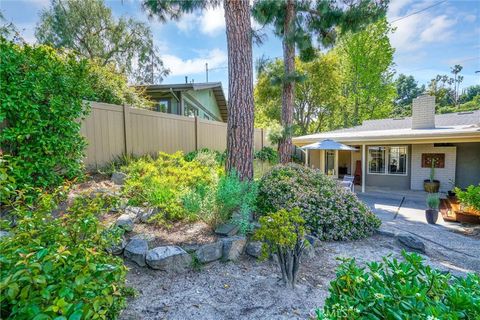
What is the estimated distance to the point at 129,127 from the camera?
6.35 meters

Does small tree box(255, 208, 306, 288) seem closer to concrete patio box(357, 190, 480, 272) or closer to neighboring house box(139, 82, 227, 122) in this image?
concrete patio box(357, 190, 480, 272)

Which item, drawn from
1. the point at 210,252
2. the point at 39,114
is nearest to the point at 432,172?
the point at 210,252

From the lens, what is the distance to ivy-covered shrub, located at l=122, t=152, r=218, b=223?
151 inches

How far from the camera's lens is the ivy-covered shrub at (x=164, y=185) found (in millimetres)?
3842

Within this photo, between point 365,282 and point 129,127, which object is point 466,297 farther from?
point 129,127

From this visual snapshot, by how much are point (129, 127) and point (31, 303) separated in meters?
5.74

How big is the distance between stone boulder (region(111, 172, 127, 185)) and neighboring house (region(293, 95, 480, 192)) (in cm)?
917

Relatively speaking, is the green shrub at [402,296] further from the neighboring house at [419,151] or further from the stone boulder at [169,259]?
the neighboring house at [419,151]

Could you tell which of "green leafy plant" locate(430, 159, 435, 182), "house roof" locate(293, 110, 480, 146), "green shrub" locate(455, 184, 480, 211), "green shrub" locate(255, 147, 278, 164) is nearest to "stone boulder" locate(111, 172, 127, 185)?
"green shrub" locate(255, 147, 278, 164)

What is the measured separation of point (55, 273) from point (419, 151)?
12.7 metres

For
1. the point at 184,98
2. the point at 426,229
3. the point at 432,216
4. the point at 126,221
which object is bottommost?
the point at 426,229

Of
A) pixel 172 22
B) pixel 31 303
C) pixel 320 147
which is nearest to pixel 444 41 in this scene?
pixel 320 147

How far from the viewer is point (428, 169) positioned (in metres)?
→ 10.4

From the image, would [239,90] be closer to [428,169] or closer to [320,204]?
[320,204]
